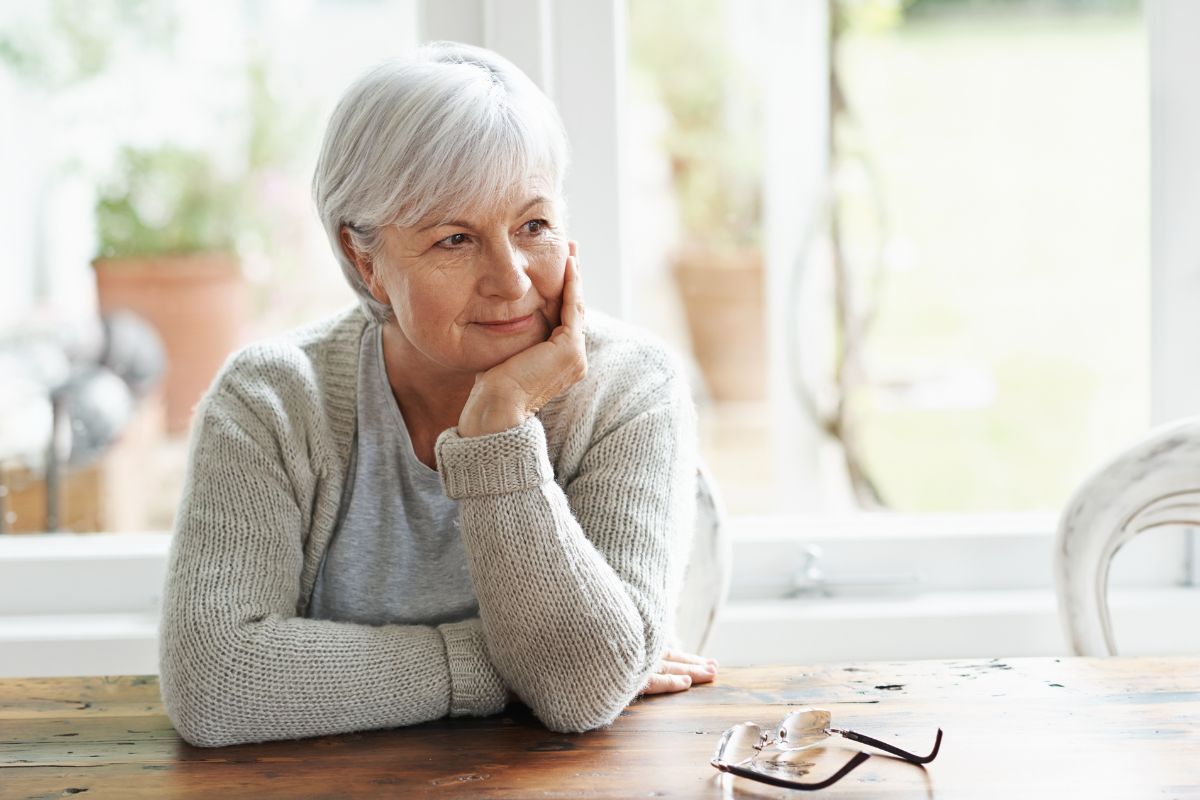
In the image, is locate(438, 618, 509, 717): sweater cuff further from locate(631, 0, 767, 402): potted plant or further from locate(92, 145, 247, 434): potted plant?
locate(631, 0, 767, 402): potted plant

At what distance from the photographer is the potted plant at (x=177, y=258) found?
87.5 inches

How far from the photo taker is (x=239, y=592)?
53.4 inches

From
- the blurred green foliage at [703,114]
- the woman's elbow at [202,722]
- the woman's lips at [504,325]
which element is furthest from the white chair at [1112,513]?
the blurred green foliage at [703,114]

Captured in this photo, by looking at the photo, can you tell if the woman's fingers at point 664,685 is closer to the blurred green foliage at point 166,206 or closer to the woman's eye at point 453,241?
the woman's eye at point 453,241

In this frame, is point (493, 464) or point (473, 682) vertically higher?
point (493, 464)

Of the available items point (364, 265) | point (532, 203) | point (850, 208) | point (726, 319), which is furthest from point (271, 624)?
point (726, 319)

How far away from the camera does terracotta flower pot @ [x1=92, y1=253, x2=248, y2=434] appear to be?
224 cm

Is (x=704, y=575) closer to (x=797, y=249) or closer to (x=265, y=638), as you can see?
(x=265, y=638)

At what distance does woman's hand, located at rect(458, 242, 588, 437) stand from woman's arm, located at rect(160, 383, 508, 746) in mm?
239

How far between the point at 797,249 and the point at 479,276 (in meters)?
1.07

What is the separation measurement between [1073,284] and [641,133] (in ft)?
3.72

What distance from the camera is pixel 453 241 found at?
140 centimetres

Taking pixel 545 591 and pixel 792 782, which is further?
pixel 545 591

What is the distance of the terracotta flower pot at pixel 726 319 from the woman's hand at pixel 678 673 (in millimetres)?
1690
